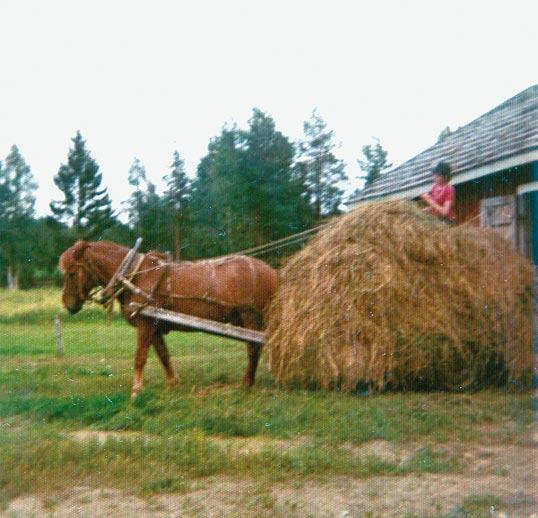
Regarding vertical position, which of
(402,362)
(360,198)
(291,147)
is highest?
(291,147)

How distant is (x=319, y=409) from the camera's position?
6.74 meters

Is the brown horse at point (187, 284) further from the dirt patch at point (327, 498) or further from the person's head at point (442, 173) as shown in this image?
the dirt patch at point (327, 498)

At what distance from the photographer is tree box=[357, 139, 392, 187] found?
34188 millimetres

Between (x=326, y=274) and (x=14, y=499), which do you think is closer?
(x=14, y=499)

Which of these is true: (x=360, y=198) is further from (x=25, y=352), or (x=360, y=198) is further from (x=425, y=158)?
(x=25, y=352)

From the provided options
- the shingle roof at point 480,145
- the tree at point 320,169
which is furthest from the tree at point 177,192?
the shingle roof at point 480,145

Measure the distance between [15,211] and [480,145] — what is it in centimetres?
3212

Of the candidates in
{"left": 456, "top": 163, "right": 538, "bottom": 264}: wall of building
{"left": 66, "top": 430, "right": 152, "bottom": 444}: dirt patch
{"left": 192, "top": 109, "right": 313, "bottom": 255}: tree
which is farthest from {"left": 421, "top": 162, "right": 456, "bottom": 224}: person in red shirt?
{"left": 192, "top": 109, "right": 313, "bottom": 255}: tree

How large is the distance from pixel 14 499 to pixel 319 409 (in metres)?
2.92

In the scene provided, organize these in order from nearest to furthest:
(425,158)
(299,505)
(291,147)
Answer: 1. (299,505)
2. (425,158)
3. (291,147)

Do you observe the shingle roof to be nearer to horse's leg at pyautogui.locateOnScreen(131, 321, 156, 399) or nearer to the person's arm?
the person's arm

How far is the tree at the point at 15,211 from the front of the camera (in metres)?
33.4

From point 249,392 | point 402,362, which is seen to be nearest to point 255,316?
point 249,392

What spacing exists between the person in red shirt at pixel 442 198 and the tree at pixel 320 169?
1468cm
